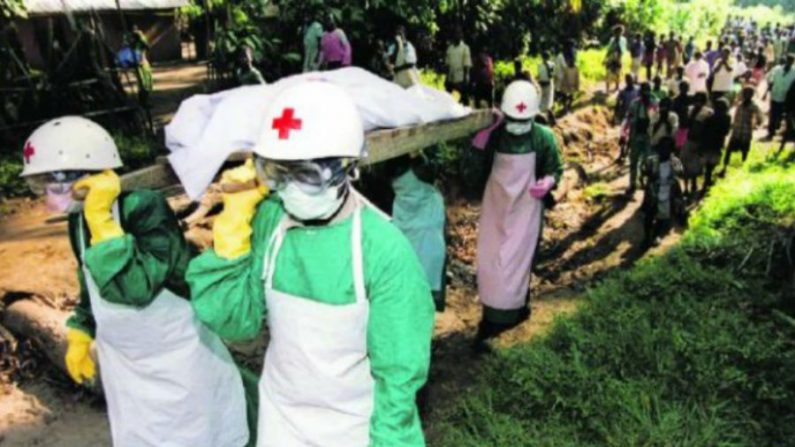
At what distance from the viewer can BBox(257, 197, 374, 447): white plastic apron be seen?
206 cm

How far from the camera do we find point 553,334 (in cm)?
440

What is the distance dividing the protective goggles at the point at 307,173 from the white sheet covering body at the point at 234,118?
39 centimetres

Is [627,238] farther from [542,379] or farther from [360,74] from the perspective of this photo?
[360,74]

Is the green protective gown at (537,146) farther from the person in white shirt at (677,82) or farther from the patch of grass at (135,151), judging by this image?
the person in white shirt at (677,82)

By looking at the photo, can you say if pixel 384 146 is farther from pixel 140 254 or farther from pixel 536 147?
pixel 536 147

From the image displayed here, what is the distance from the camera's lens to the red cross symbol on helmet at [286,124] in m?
1.92

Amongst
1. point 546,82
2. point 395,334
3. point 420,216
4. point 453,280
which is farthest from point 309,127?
point 546,82

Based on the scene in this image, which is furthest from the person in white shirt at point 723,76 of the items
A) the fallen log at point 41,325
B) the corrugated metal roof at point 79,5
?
the fallen log at point 41,325

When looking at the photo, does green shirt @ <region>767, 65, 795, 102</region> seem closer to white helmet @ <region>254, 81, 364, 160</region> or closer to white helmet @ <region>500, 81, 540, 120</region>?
white helmet @ <region>500, 81, 540, 120</region>

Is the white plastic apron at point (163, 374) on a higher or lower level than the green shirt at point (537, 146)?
lower

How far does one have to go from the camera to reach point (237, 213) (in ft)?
6.84

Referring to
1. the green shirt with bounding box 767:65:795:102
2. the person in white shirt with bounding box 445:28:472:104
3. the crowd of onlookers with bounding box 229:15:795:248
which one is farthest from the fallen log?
the green shirt with bounding box 767:65:795:102

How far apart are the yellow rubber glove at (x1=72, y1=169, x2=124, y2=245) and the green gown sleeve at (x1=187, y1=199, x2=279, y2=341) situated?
48 cm

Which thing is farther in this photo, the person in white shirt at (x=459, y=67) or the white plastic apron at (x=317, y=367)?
the person in white shirt at (x=459, y=67)
